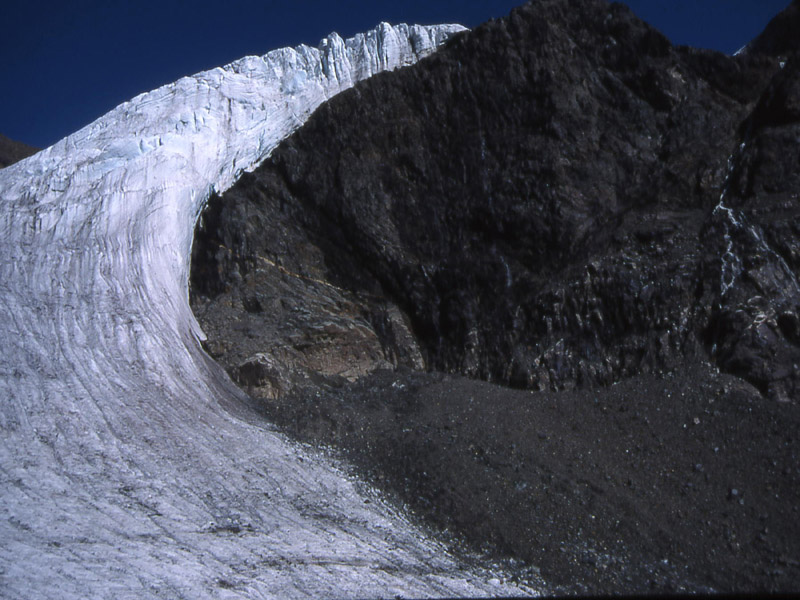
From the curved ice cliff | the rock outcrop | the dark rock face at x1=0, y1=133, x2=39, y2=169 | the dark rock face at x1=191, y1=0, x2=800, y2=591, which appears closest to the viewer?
the curved ice cliff

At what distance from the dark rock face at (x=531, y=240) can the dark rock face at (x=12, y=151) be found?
11.4 m

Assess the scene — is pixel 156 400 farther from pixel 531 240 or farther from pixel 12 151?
pixel 12 151

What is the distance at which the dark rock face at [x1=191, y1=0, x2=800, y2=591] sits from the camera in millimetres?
5750

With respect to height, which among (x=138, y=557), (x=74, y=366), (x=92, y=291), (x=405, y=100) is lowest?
(x=138, y=557)

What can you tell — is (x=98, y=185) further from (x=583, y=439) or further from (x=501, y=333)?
(x=583, y=439)

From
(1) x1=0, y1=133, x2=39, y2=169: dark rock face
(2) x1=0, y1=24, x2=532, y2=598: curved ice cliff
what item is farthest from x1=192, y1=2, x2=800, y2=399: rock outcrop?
(1) x1=0, y1=133, x2=39, y2=169: dark rock face

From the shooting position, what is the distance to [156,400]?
548 cm

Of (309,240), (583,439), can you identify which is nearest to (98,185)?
(309,240)

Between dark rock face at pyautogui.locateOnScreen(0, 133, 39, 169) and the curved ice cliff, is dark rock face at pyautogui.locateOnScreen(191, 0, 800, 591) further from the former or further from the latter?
dark rock face at pyautogui.locateOnScreen(0, 133, 39, 169)

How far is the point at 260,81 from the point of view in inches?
313

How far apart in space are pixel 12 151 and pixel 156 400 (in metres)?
14.0

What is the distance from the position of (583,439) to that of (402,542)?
74.1 inches

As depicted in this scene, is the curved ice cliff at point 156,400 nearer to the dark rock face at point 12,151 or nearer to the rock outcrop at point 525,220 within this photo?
the rock outcrop at point 525,220

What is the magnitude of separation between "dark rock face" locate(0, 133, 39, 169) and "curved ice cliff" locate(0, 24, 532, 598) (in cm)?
959
